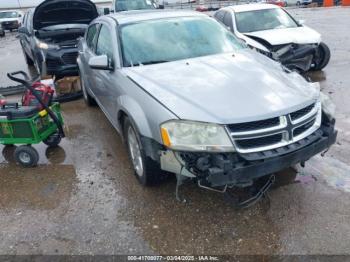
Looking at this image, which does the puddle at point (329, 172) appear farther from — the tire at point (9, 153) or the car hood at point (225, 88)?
the tire at point (9, 153)

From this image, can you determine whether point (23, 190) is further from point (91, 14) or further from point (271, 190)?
point (91, 14)

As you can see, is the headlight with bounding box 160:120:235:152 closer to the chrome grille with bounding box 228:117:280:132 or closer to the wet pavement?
the chrome grille with bounding box 228:117:280:132

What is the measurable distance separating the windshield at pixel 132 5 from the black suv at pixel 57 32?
4.78 metres

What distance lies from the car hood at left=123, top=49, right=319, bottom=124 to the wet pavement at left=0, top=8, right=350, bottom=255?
952mm

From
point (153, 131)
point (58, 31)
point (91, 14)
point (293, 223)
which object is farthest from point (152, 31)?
point (91, 14)

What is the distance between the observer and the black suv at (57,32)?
316 inches

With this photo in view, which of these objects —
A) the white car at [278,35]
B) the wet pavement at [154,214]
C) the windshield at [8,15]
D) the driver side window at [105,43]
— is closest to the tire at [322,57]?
the white car at [278,35]

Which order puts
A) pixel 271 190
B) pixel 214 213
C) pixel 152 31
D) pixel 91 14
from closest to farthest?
pixel 214 213 < pixel 271 190 < pixel 152 31 < pixel 91 14

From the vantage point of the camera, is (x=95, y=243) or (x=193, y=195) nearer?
(x=95, y=243)

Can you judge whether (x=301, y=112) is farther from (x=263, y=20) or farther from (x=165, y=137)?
(x=263, y=20)

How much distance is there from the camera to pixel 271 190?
355 centimetres

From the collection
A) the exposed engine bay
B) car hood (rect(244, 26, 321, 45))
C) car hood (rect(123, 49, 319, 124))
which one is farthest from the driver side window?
car hood (rect(244, 26, 321, 45))

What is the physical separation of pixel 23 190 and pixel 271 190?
2698mm

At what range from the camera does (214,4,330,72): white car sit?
6816 millimetres
